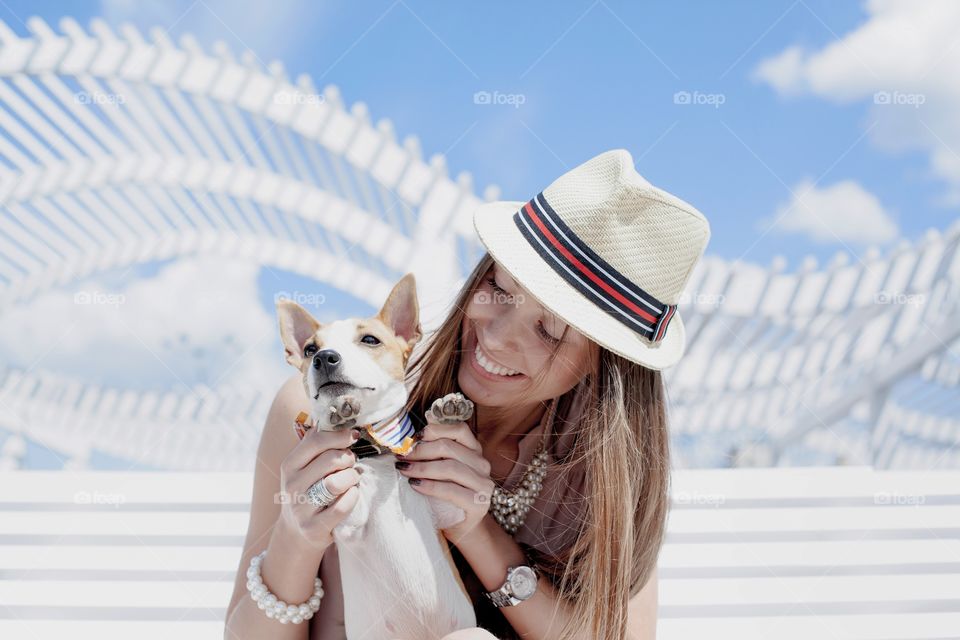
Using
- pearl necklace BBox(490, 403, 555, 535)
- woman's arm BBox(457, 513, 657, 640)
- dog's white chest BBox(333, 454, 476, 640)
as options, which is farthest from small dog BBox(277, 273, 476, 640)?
pearl necklace BBox(490, 403, 555, 535)

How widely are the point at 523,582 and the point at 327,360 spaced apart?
629mm

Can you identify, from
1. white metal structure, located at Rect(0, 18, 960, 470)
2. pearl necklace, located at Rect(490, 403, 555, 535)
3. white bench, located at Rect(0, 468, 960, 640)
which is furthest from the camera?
white metal structure, located at Rect(0, 18, 960, 470)

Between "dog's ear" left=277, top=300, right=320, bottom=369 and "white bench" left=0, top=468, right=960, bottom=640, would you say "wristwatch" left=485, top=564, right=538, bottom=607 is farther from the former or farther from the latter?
"white bench" left=0, top=468, right=960, bottom=640

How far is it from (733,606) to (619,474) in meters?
1.50

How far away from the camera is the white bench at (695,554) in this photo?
2643 millimetres

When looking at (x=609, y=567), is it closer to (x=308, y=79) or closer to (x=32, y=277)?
(x=308, y=79)

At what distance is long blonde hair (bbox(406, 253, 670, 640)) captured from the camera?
151 cm

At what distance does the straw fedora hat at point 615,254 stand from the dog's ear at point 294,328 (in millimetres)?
359

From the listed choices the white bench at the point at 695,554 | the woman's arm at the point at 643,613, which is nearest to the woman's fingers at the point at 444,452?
the woman's arm at the point at 643,613

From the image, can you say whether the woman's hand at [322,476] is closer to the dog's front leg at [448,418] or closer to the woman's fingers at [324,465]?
the woman's fingers at [324,465]

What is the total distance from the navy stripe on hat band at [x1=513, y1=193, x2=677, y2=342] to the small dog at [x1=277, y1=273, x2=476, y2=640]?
284mm

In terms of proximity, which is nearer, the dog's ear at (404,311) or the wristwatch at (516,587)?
the dog's ear at (404,311)

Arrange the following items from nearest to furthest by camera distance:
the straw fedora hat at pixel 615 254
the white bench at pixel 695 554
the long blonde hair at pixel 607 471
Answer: the straw fedora hat at pixel 615 254, the long blonde hair at pixel 607 471, the white bench at pixel 695 554

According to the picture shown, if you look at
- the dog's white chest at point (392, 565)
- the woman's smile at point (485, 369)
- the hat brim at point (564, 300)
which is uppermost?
the hat brim at point (564, 300)
